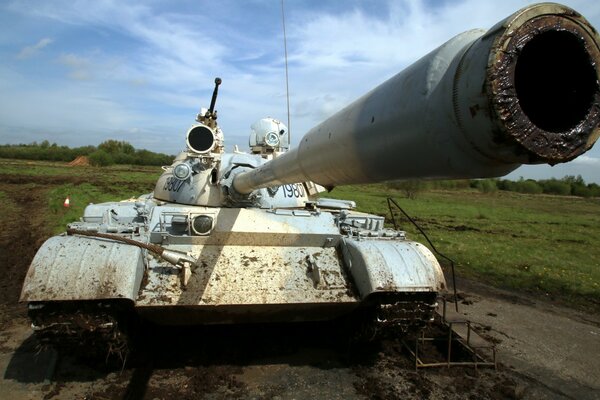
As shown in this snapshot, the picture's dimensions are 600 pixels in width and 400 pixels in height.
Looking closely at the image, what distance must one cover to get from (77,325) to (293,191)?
3.92m

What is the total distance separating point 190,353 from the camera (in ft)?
20.2

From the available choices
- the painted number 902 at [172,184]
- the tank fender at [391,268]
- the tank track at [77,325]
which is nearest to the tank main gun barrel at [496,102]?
the tank fender at [391,268]

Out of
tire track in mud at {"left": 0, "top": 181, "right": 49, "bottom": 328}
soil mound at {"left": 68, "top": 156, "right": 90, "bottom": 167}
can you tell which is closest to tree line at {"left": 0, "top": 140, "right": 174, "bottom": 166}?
soil mound at {"left": 68, "top": 156, "right": 90, "bottom": 167}

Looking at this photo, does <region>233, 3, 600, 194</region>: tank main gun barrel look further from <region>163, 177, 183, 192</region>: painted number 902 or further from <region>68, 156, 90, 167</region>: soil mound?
<region>68, 156, 90, 167</region>: soil mound

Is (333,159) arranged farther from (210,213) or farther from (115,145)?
(115,145)

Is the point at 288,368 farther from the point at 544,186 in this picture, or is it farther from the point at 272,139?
the point at 544,186

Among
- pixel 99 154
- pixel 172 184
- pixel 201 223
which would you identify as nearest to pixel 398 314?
pixel 201 223

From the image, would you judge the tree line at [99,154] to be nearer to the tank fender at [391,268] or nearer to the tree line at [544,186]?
the tree line at [544,186]

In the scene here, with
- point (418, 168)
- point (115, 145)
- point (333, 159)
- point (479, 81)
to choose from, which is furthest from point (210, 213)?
point (115, 145)

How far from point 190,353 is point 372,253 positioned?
2714mm

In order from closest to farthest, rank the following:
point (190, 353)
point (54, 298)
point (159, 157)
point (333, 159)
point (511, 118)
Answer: point (511, 118) < point (333, 159) < point (54, 298) < point (190, 353) < point (159, 157)

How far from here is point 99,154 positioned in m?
65.8

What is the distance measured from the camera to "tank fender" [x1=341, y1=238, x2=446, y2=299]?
16.8ft

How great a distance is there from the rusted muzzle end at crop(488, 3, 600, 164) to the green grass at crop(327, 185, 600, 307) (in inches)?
A: 404
